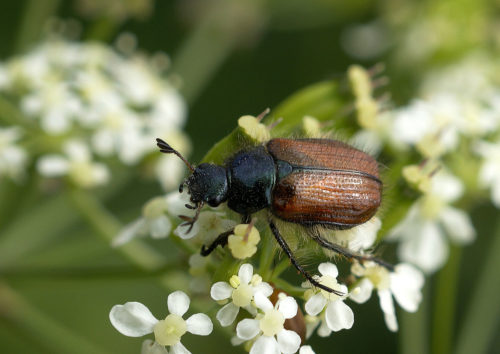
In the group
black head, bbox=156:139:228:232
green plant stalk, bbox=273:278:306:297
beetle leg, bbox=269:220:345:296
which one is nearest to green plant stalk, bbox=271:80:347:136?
black head, bbox=156:139:228:232

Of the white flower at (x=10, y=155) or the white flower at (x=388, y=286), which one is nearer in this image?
the white flower at (x=388, y=286)

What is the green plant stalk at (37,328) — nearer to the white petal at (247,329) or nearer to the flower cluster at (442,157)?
the white petal at (247,329)

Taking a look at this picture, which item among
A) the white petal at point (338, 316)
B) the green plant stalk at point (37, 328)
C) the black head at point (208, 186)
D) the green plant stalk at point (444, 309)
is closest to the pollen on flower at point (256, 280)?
the white petal at point (338, 316)

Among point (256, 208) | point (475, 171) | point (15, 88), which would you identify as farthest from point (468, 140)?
point (15, 88)

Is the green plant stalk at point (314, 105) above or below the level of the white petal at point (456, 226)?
above

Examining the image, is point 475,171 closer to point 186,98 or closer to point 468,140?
point 468,140

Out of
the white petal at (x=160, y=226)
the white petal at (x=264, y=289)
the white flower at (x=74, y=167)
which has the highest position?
the white flower at (x=74, y=167)

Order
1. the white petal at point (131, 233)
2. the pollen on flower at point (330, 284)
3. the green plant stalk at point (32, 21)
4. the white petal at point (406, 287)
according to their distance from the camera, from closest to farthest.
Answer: the pollen on flower at point (330, 284) → the white petal at point (406, 287) → the white petal at point (131, 233) → the green plant stalk at point (32, 21)
